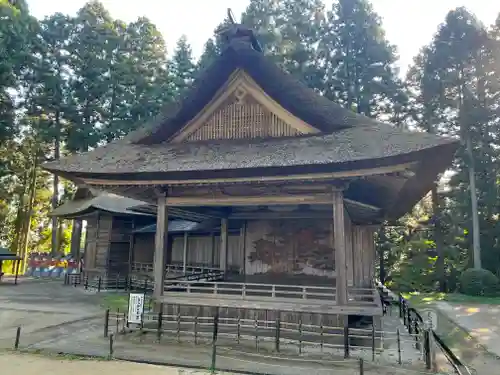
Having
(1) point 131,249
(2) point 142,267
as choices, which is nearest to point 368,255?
(2) point 142,267

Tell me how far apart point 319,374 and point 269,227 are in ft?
21.1

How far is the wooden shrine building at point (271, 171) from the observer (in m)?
8.50

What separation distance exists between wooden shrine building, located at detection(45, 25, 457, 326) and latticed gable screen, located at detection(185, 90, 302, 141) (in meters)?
0.03

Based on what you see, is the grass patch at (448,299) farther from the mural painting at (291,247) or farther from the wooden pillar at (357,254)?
the mural painting at (291,247)

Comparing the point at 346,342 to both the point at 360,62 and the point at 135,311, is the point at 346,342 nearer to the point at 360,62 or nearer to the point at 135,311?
the point at 135,311

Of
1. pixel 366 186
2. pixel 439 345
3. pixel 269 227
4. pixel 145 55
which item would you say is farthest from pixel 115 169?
pixel 145 55

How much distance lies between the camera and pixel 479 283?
23094 millimetres

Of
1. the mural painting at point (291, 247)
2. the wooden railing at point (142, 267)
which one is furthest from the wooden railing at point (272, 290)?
the wooden railing at point (142, 267)

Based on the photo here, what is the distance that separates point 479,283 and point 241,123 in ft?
66.7

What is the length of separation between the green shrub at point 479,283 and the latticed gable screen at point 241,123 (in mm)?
19391

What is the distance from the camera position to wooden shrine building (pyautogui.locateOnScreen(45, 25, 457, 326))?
8500 mm

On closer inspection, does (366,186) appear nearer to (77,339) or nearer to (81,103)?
(77,339)

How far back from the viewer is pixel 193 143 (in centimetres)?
1148

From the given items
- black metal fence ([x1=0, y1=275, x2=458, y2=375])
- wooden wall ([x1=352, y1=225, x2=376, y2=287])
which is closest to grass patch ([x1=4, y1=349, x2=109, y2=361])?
black metal fence ([x1=0, y1=275, x2=458, y2=375])
